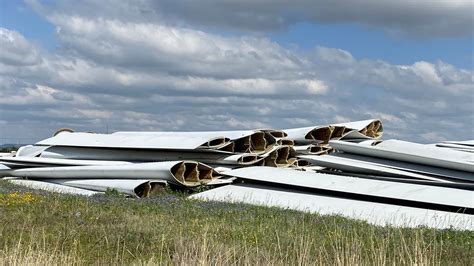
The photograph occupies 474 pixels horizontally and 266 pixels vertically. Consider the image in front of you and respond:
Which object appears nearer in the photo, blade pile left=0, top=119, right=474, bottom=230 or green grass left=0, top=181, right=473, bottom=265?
green grass left=0, top=181, right=473, bottom=265

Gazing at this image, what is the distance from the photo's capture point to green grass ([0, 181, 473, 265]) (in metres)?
5.79

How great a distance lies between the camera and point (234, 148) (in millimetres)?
14258

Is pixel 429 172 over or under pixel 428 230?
over

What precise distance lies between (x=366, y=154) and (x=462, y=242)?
5.69m

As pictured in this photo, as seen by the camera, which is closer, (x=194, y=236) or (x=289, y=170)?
(x=194, y=236)

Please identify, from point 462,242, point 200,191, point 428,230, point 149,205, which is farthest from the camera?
point 200,191

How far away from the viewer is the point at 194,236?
23.8 ft

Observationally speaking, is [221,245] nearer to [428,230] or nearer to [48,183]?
[428,230]

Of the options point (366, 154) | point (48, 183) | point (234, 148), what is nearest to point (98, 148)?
point (48, 183)

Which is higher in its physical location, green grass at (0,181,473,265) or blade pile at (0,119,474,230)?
blade pile at (0,119,474,230)

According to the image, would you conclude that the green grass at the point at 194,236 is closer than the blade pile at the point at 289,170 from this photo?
Yes

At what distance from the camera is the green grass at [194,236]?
5789mm

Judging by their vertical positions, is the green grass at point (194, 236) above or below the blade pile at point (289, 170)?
below

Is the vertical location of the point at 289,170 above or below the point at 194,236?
above
